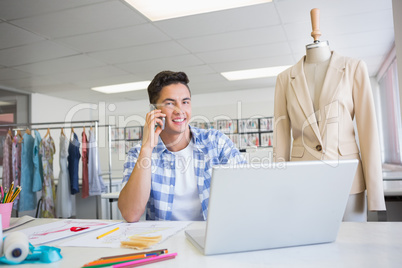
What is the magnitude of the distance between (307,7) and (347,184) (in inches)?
106

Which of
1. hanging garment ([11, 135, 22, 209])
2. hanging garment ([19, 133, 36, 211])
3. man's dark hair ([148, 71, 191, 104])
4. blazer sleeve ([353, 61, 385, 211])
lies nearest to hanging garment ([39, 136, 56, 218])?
hanging garment ([19, 133, 36, 211])

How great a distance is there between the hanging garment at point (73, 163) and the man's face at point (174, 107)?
109 inches

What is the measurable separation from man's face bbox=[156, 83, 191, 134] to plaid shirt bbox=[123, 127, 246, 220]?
0.08 meters

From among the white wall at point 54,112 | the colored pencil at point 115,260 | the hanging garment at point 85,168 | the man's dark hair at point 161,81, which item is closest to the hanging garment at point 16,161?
the hanging garment at point 85,168

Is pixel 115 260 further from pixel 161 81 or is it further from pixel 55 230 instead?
pixel 161 81

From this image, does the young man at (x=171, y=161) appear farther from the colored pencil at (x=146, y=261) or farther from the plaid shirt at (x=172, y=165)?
the colored pencil at (x=146, y=261)

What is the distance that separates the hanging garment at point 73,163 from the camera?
3.96m

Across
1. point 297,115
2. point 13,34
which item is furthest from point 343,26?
point 13,34

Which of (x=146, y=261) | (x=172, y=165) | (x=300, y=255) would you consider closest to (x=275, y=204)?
(x=300, y=255)

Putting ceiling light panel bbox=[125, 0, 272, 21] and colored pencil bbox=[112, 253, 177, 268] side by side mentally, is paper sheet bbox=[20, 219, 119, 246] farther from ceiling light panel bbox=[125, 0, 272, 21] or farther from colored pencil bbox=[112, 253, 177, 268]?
ceiling light panel bbox=[125, 0, 272, 21]

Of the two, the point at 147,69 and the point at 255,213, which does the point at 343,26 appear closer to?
the point at 147,69

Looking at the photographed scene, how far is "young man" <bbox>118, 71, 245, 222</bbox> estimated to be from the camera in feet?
4.47

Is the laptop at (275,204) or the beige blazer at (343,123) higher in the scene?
the beige blazer at (343,123)

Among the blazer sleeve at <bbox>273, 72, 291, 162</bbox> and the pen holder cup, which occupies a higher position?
the blazer sleeve at <bbox>273, 72, 291, 162</bbox>
